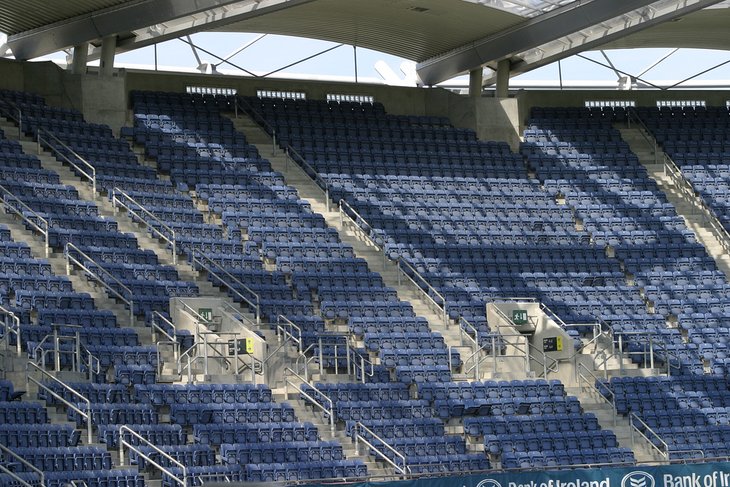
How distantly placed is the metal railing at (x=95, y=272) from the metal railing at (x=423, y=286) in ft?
24.0

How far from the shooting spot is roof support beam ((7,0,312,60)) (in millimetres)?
34344

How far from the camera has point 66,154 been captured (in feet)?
112

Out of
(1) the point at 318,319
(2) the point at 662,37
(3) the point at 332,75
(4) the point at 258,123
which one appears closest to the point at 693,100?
(2) the point at 662,37

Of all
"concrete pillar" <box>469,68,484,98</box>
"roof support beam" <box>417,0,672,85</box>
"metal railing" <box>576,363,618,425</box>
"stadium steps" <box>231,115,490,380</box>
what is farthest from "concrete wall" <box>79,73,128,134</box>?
"metal railing" <box>576,363,618,425</box>

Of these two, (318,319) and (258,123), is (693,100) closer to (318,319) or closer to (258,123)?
(258,123)

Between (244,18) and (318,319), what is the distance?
8022 mm

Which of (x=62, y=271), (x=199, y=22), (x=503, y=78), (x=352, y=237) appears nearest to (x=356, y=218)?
(x=352, y=237)

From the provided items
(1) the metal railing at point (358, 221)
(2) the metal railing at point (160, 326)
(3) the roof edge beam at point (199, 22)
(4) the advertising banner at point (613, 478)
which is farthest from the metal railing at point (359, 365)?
(3) the roof edge beam at point (199, 22)

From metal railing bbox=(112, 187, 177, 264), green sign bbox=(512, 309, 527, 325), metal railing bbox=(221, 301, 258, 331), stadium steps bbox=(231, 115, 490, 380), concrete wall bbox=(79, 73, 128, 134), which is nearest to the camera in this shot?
metal railing bbox=(221, 301, 258, 331)

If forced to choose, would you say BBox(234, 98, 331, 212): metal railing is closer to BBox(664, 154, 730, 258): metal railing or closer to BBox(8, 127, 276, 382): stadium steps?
BBox(8, 127, 276, 382): stadium steps

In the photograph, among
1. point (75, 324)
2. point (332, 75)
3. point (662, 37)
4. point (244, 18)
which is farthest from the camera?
point (332, 75)

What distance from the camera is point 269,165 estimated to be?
37062 millimetres

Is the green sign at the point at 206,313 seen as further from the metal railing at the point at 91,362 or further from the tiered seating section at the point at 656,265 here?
the tiered seating section at the point at 656,265

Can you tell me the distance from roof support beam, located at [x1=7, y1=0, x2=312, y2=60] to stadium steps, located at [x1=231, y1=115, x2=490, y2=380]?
3789 mm
